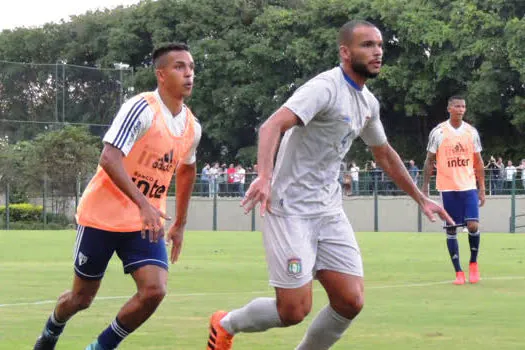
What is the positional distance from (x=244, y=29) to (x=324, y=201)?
2523 inches

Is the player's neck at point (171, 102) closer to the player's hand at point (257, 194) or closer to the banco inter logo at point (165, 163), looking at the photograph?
the banco inter logo at point (165, 163)

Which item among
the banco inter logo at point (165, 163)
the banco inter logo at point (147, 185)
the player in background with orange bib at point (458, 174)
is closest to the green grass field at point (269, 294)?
the player in background with orange bib at point (458, 174)

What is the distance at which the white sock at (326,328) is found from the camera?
8.41 meters

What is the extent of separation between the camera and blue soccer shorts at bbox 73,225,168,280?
8.90 m

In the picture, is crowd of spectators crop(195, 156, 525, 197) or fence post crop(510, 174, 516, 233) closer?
fence post crop(510, 174, 516, 233)

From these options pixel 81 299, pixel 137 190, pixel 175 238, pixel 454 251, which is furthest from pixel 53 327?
pixel 454 251

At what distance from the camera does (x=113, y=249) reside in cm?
905

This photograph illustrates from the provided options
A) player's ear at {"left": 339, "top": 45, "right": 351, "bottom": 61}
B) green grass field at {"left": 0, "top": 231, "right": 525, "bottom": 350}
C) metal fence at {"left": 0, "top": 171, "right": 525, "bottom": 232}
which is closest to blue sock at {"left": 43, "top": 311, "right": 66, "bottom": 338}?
green grass field at {"left": 0, "top": 231, "right": 525, "bottom": 350}

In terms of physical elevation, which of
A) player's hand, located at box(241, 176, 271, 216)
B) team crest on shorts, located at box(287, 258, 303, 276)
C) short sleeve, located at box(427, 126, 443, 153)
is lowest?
team crest on shorts, located at box(287, 258, 303, 276)

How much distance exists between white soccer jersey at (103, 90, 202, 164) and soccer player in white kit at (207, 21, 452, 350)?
0.92 m

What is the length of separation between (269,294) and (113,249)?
6.45m

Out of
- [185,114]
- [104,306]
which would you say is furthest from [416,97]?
[185,114]

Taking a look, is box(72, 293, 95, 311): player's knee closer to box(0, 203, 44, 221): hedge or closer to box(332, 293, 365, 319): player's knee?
box(332, 293, 365, 319): player's knee

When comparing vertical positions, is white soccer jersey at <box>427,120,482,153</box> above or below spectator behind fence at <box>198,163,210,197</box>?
above
